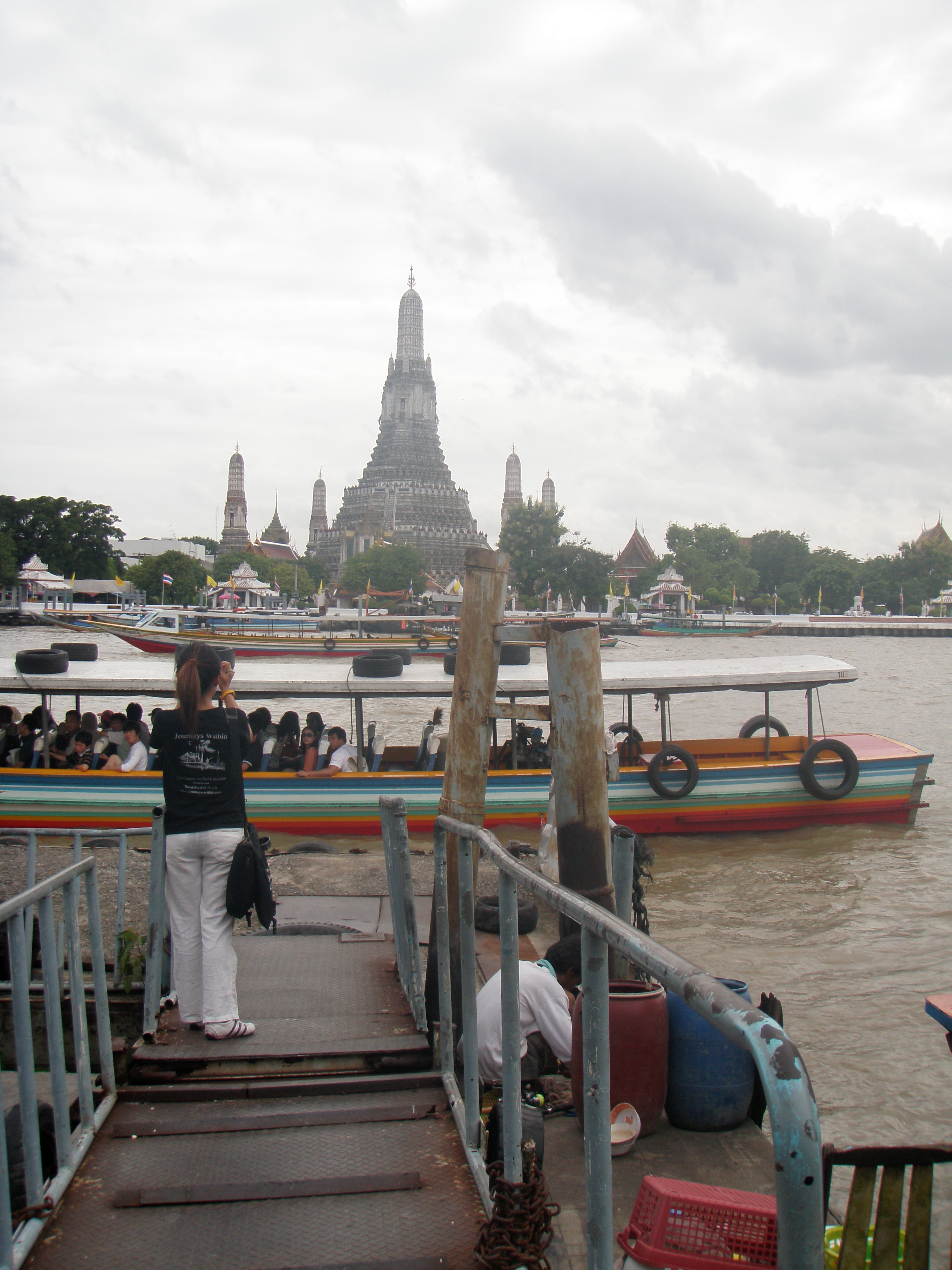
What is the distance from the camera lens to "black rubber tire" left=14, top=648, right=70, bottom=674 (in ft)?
36.7

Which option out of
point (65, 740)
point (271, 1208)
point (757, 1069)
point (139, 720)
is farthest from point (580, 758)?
point (65, 740)

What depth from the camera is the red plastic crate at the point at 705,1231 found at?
2648mm

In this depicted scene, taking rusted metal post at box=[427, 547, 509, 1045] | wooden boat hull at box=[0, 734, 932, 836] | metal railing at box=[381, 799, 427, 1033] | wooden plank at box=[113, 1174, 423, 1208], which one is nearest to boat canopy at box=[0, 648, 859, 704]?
wooden boat hull at box=[0, 734, 932, 836]

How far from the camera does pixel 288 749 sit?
1205cm

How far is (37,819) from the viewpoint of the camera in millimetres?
11070

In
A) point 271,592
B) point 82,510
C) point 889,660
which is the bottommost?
point 889,660

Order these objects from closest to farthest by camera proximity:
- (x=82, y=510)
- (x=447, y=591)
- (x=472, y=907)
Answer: (x=472, y=907) < (x=82, y=510) < (x=447, y=591)

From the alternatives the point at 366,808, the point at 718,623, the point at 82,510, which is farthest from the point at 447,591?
the point at 366,808

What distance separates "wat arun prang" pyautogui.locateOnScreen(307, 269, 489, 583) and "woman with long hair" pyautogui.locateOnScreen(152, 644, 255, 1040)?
111 meters

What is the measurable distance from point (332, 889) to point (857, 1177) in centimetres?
664

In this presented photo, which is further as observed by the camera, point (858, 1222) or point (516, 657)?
point (516, 657)

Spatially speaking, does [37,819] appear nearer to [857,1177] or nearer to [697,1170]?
[697,1170]

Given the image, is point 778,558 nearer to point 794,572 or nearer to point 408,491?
point 794,572

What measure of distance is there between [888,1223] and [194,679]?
3142 mm
